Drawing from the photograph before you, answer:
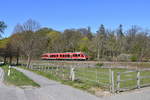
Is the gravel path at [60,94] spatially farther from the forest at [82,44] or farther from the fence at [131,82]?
the forest at [82,44]

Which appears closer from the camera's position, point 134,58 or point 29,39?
point 29,39

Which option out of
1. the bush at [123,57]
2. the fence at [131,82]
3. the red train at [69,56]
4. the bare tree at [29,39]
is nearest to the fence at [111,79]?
the fence at [131,82]

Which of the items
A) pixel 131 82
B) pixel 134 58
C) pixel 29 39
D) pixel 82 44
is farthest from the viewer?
pixel 82 44

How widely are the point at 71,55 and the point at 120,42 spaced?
706 inches

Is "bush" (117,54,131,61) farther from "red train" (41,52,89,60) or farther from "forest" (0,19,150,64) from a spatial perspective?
"red train" (41,52,89,60)

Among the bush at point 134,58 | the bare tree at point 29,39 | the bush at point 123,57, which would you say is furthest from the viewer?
the bush at point 123,57

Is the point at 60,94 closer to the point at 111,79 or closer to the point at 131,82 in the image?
the point at 111,79

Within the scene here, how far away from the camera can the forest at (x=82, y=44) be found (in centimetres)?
4419

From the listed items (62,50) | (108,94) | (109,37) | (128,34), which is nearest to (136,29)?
(128,34)

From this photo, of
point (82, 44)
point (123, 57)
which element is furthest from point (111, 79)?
point (82, 44)

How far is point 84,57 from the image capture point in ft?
209

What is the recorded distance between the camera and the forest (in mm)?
44188

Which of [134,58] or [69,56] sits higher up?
[69,56]

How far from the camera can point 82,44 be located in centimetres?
8694
